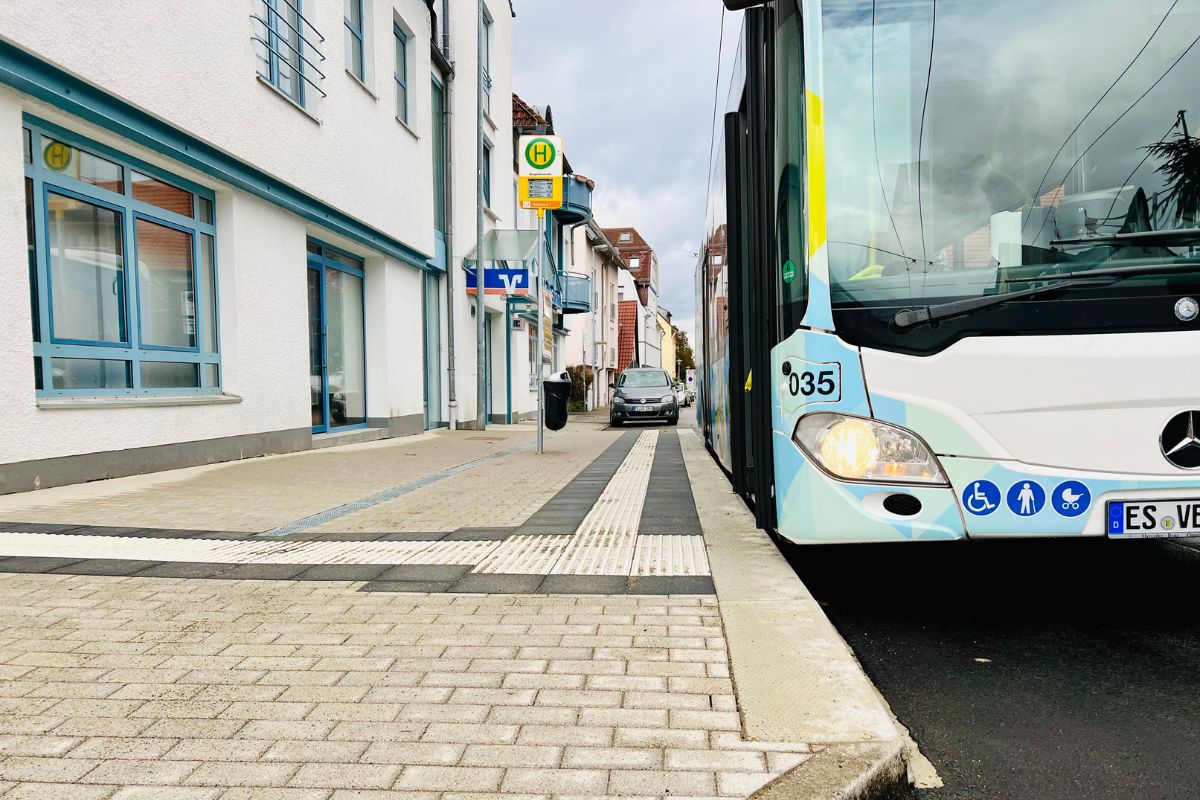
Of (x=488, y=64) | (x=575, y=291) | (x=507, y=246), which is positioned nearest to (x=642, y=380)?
(x=575, y=291)

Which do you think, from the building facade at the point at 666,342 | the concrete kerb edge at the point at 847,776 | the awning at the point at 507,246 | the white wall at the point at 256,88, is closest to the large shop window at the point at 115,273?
the white wall at the point at 256,88

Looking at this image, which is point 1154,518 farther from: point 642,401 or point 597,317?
point 597,317

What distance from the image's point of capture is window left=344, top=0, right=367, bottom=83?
38.9 ft

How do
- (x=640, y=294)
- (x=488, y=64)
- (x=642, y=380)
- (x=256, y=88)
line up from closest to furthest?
(x=256, y=88) < (x=488, y=64) < (x=642, y=380) < (x=640, y=294)

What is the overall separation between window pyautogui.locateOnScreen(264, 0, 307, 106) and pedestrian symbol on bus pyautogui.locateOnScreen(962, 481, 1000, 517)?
9.21 metres

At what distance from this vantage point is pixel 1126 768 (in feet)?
7.14

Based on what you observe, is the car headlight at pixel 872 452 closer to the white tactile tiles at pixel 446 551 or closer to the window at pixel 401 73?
the white tactile tiles at pixel 446 551

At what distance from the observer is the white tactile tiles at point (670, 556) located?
13.0 ft

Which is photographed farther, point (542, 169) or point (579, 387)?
point (579, 387)

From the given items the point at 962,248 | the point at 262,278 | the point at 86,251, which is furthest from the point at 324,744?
the point at 262,278

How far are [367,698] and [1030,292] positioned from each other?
2.73 m

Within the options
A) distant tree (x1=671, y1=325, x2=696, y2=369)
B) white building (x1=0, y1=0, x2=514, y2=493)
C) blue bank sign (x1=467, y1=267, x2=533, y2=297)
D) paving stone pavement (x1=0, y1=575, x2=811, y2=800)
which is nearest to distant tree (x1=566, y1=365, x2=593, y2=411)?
blue bank sign (x1=467, y1=267, x2=533, y2=297)

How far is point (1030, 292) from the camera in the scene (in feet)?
9.84

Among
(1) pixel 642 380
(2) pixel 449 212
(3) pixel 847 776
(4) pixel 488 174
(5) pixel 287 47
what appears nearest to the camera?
(3) pixel 847 776
